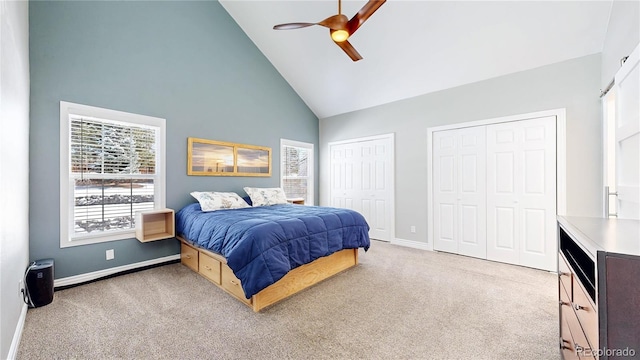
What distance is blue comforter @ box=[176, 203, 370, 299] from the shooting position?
221 cm

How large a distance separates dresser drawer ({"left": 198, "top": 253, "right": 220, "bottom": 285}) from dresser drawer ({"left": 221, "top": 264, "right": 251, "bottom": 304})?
12 cm

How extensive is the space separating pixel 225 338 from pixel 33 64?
333cm

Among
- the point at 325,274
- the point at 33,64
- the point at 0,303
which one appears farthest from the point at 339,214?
the point at 33,64

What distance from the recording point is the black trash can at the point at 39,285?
7.47 feet

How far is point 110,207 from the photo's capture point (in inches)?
125

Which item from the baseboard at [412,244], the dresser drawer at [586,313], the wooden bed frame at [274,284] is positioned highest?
the dresser drawer at [586,313]

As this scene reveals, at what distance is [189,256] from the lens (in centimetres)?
338

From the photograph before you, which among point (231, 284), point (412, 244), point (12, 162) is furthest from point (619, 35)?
point (12, 162)

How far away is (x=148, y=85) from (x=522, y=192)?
17.3 feet

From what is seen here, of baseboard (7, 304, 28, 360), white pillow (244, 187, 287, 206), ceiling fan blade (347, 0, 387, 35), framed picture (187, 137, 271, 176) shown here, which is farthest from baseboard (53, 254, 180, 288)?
ceiling fan blade (347, 0, 387, 35)

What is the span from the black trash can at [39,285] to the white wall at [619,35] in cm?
534

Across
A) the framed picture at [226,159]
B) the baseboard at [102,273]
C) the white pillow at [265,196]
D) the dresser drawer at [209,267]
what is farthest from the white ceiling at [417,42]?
the baseboard at [102,273]

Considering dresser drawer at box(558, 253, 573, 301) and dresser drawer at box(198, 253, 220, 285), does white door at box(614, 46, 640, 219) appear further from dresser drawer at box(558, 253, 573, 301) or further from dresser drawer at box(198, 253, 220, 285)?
dresser drawer at box(198, 253, 220, 285)

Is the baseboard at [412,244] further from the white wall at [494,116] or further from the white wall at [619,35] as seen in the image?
the white wall at [619,35]
